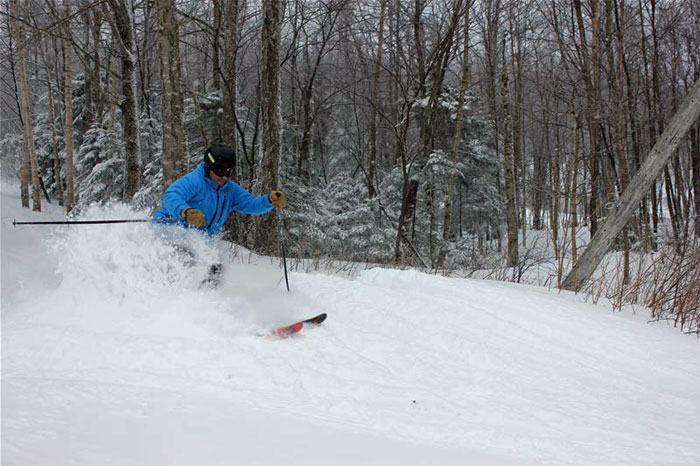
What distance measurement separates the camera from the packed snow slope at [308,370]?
1948 millimetres

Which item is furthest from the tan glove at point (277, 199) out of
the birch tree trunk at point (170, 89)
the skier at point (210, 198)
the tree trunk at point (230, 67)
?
the tree trunk at point (230, 67)

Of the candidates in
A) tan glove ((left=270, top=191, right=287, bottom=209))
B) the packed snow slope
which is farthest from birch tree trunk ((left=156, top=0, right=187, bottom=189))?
tan glove ((left=270, top=191, right=287, bottom=209))

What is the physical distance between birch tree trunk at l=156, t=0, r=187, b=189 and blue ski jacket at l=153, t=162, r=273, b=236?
2952 mm

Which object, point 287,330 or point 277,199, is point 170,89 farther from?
point 287,330

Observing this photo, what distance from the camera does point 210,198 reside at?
179 inches

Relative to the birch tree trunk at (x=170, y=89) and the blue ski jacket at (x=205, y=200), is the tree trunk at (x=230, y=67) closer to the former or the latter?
the birch tree trunk at (x=170, y=89)

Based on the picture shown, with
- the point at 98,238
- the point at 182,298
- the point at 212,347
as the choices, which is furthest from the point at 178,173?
the point at 212,347

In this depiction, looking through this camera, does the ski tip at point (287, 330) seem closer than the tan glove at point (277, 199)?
Yes

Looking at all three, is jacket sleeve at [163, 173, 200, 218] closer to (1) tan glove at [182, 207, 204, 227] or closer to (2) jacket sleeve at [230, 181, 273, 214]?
(1) tan glove at [182, 207, 204, 227]

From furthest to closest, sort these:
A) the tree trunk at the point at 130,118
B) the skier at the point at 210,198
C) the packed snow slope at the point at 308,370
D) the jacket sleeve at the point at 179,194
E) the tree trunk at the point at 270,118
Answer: the tree trunk at the point at 130,118
the tree trunk at the point at 270,118
the skier at the point at 210,198
the jacket sleeve at the point at 179,194
the packed snow slope at the point at 308,370

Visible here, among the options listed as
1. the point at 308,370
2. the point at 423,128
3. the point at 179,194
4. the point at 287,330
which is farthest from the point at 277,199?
the point at 423,128

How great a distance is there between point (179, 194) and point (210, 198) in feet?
1.16

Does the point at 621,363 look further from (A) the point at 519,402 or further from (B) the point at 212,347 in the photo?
(B) the point at 212,347

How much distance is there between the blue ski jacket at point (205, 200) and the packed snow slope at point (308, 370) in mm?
191
